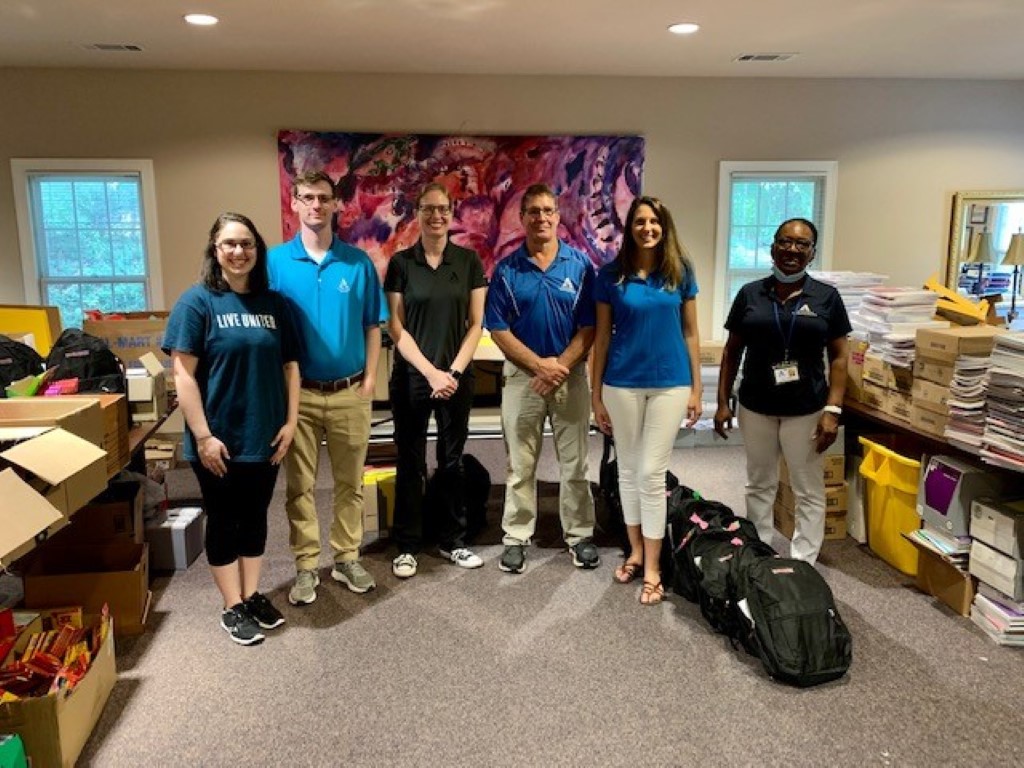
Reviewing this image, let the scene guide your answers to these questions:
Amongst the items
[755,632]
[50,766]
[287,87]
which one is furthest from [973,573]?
[287,87]

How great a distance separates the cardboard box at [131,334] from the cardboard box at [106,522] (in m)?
1.49

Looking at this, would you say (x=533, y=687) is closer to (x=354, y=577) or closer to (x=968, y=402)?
(x=354, y=577)

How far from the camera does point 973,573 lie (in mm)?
2715

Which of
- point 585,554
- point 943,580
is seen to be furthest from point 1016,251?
point 585,554

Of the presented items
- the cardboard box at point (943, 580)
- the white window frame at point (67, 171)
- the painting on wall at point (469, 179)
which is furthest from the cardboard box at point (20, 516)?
the white window frame at point (67, 171)

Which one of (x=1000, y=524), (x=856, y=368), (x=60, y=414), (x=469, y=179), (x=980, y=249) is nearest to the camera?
(x=60, y=414)

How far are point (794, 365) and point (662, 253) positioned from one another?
0.64 m

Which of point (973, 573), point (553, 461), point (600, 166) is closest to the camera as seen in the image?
point (973, 573)

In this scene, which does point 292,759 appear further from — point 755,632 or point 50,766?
point 755,632

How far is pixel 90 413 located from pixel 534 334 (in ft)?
5.06

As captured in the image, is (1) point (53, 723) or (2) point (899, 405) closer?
(1) point (53, 723)

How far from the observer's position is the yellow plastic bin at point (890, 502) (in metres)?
3.09

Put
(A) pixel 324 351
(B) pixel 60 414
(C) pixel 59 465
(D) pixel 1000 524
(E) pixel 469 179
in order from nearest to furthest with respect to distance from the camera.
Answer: (C) pixel 59 465 → (B) pixel 60 414 → (D) pixel 1000 524 → (A) pixel 324 351 → (E) pixel 469 179

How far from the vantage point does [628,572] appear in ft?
10.0
